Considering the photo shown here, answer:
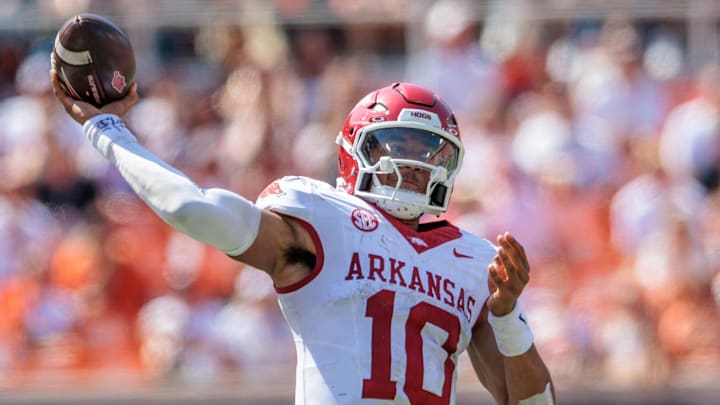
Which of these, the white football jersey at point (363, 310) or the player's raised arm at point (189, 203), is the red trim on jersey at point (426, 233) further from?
the player's raised arm at point (189, 203)

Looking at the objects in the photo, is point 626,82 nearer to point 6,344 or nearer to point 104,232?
point 104,232

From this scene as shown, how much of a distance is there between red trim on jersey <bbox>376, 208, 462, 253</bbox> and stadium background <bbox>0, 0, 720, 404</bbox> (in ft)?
13.1

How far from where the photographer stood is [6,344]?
9.27 meters

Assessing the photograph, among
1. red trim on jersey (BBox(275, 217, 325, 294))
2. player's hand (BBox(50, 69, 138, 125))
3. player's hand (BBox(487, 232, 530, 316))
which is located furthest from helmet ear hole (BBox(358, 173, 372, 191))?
player's hand (BBox(50, 69, 138, 125))

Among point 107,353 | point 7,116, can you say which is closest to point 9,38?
point 7,116

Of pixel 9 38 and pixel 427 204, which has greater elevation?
pixel 9 38

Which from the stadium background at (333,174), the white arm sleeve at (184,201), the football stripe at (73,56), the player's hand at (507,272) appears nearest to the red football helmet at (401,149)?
the player's hand at (507,272)

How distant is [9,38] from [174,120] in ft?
5.30

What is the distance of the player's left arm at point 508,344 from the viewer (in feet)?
13.5

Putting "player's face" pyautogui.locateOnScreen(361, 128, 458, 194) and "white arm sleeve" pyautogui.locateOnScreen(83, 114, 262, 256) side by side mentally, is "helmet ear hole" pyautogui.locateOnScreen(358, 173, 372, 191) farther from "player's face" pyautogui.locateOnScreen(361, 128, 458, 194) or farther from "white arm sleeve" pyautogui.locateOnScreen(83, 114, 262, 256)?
"white arm sleeve" pyautogui.locateOnScreen(83, 114, 262, 256)

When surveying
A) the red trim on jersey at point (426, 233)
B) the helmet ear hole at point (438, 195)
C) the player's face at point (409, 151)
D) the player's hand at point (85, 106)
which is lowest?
the red trim on jersey at point (426, 233)

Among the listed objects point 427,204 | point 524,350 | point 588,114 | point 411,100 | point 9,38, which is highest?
point 9,38

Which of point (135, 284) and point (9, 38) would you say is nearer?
point (135, 284)

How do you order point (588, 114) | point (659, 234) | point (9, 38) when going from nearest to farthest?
1. point (659, 234)
2. point (588, 114)
3. point (9, 38)
